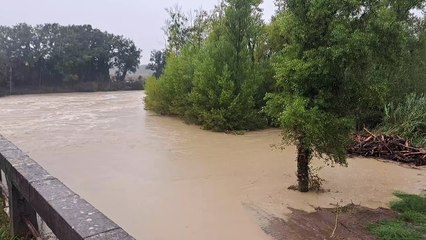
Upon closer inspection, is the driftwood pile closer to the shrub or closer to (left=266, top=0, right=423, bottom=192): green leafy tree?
the shrub

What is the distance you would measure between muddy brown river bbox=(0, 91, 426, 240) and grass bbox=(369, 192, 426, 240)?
36 centimetres

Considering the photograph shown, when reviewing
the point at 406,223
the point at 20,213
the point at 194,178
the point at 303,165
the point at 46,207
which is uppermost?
the point at 46,207

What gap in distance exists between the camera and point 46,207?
80.6 inches

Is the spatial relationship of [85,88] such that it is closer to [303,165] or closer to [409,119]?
[409,119]

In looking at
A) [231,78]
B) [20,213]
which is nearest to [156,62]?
[231,78]

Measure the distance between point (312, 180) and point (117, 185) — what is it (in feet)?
11.6

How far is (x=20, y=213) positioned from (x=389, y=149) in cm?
984

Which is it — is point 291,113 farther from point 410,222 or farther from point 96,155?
point 96,155

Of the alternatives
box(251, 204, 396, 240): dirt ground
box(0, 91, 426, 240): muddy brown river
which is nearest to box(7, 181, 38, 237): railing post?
box(0, 91, 426, 240): muddy brown river

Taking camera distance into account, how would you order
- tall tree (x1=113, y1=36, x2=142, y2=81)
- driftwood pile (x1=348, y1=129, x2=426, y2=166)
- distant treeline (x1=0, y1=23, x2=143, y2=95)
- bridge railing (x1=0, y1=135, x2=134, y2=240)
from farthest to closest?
1. tall tree (x1=113, y1=36, x2=142, y2=81)
2. distant treeline (x1=0, y1=23, x2=143, y2=95)
3. driftwood pile (x1=348, y1=129, x2=426, y2=166)
4. bridge railing (x1=0, y1=135, x2=134, y2=240)

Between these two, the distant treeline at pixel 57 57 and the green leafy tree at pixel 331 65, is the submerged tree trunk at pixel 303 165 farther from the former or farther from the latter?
the distant treeline at pixel 57 57

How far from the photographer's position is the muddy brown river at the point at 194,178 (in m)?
→ 5.92

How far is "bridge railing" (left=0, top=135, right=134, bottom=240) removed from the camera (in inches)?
69.6

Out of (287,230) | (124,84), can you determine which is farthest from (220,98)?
(124,84)
